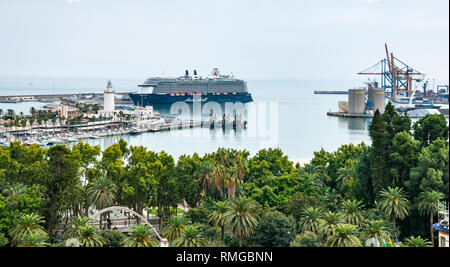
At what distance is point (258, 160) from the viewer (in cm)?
1190

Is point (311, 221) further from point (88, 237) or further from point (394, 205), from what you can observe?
point (88, 237)

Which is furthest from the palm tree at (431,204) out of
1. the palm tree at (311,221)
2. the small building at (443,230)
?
the small building at (443,230)

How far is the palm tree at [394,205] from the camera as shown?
838 centimetres

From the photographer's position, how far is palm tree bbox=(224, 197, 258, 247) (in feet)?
25.1

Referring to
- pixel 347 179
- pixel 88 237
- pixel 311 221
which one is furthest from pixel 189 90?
pixel 88 237

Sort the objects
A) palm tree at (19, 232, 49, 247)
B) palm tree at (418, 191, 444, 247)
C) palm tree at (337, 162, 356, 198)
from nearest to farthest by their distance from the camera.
A: 1. palm tree at (19, 232, 49, 247)
2. palm tree at (418, 191, 444, 247)
3. palm tree at (337, 162, 356, 198)

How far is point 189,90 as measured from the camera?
48188 millimetres

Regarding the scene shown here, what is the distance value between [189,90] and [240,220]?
41005mm

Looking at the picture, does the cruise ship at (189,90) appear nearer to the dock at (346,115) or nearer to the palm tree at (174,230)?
the dock at (346,115)

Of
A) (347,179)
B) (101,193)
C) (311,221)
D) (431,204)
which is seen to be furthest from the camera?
(347,179)

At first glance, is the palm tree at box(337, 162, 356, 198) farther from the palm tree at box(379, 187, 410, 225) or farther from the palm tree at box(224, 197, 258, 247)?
the palm tree at box(224, 197, 258, 247)

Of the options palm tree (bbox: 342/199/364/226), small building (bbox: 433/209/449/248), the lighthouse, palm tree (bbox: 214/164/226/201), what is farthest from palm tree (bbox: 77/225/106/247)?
the lighthouse

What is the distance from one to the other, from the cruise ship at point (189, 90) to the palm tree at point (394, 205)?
39023 mm

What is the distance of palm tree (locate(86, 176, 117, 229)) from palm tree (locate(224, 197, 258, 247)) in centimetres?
282
